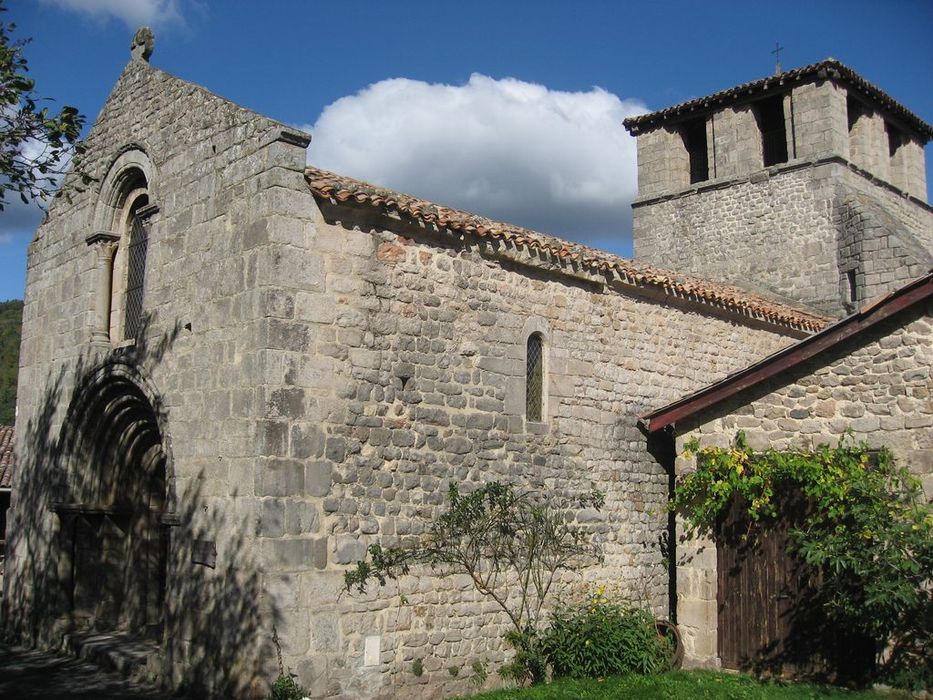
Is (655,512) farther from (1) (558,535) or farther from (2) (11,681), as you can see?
(2) (11,681)

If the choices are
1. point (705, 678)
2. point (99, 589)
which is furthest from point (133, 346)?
point (705, 678)

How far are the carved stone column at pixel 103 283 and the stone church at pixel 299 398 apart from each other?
34mm

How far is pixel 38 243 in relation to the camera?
13.4m

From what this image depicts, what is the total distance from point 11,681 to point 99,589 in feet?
6.27

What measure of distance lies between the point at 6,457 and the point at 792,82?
16.9 m

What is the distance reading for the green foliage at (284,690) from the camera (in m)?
8.21

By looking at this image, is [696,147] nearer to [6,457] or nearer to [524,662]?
[524,662]

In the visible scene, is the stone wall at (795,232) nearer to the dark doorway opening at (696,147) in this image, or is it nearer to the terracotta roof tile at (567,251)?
the dark doorway opening at (696,147)

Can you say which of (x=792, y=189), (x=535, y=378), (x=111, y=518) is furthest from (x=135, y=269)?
(x=792, y=189)

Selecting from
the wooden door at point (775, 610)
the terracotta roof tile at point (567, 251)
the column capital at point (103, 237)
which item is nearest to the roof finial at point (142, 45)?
the column capital at point (103, 237)

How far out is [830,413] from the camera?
1020 centimetres

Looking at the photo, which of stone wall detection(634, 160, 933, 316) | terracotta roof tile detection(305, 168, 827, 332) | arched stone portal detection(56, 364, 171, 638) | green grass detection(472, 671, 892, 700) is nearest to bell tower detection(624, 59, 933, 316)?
stone wall detection(634, 160, 933, 316)

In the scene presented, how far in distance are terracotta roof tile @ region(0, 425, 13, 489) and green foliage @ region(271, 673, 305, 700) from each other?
8.80 m

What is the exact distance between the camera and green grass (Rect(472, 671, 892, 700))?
9000 mm
